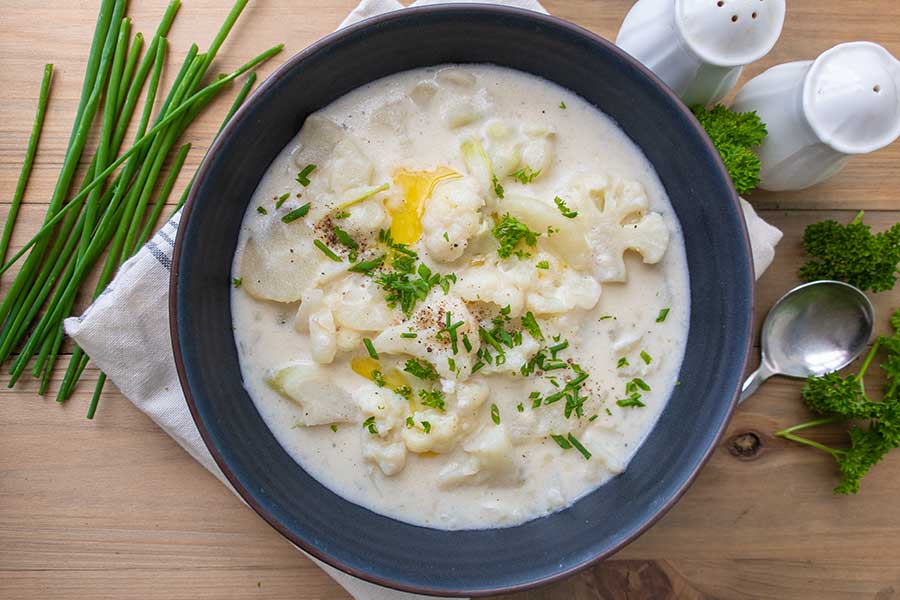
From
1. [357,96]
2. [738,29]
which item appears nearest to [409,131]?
[357,96]

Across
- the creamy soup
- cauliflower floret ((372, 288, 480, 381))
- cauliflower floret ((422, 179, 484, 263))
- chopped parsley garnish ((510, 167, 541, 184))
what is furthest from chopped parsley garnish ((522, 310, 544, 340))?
chopped parsley garnish ((510, 167, 541, 184))

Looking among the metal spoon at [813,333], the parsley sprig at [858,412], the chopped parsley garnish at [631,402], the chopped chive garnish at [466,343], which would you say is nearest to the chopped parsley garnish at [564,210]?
the chopped chive garnish at [466,343]

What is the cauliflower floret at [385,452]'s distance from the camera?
196 cm

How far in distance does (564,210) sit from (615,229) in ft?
0.55

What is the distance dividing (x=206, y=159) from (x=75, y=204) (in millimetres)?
576

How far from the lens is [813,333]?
7.28 feet

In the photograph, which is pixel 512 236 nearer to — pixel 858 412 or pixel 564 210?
pixel 564 210

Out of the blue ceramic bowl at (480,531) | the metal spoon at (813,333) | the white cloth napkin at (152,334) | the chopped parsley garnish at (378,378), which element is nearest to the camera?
the blue ceramic bowl at (480,531)

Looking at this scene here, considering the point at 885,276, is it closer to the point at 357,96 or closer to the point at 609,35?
the point at 609,35

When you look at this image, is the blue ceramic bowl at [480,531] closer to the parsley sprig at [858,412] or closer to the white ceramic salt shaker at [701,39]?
the white ceramic salt shaker at [701,39]

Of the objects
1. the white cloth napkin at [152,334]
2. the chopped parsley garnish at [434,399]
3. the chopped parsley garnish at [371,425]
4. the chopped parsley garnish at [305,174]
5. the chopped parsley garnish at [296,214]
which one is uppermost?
the chopped parsley garnish at [305,174]

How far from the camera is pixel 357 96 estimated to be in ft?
6.88

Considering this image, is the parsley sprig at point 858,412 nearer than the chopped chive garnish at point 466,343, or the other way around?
the chopped chive garnish at point 466,343

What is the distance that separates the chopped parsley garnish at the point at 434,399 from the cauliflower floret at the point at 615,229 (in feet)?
1.82
